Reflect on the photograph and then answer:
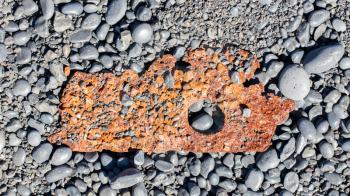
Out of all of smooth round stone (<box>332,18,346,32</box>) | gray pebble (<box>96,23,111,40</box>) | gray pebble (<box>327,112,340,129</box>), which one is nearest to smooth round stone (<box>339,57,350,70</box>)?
smooth round stone (<box>332,18,346,32</box>)

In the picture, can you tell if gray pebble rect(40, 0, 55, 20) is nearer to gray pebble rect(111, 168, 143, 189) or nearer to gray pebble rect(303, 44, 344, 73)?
gray pebble rect(111, 168, 143, 189)

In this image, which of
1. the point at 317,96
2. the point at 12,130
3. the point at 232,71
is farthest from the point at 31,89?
the point at 317,96

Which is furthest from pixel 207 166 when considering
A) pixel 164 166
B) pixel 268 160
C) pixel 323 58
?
pixel 323 58

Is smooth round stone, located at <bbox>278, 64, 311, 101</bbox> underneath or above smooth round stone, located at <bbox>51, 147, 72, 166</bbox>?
above

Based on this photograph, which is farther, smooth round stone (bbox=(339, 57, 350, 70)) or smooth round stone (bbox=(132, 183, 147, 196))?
smooth round stone (bbox=(339, 57, 350, 70))

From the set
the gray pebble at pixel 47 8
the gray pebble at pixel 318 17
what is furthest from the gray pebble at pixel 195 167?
the gray pebble at pixel 47 8

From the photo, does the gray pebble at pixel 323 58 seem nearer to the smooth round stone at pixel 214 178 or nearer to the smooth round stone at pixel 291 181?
the smooth round stone at pixel 291 181

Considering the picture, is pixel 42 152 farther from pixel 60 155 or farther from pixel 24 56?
pixel 24 56

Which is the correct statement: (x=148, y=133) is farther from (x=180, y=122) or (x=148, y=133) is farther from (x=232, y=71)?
(x=232, y=71)
